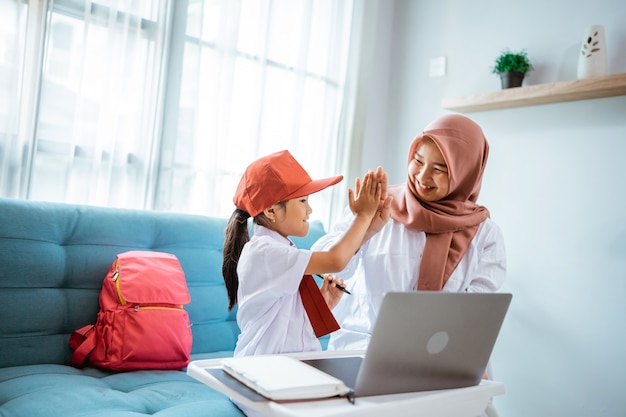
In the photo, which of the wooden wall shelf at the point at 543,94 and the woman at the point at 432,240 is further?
the wooden wall shelf at the point at 543,94

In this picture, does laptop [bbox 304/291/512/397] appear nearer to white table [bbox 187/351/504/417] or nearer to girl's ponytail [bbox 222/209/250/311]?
white table [bbox 187/351/504/417]

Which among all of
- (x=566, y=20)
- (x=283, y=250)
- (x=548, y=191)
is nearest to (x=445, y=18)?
(x=566, y=20)

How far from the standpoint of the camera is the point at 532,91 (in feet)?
8.25

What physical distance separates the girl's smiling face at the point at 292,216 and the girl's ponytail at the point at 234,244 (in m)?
0.12

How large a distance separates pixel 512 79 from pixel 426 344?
2.06 metres

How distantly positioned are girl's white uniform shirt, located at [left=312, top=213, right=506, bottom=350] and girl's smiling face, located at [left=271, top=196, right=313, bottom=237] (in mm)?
305

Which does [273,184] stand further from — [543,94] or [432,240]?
[543,94]

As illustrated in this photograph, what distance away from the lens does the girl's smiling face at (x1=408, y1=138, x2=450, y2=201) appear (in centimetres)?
184

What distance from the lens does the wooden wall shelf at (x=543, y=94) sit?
2.27 meters

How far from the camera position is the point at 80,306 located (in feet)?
5.92

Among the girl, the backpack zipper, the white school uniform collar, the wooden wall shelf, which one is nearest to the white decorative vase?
the wooden wall shelf

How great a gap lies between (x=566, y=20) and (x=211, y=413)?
7.55ft

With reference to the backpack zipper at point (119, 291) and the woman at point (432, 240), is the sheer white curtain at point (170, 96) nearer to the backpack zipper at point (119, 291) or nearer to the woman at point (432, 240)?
the backpack zipper at point (119, 291)

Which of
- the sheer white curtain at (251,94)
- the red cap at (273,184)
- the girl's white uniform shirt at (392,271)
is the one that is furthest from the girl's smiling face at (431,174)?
the sheer white curtain at (251,94)
